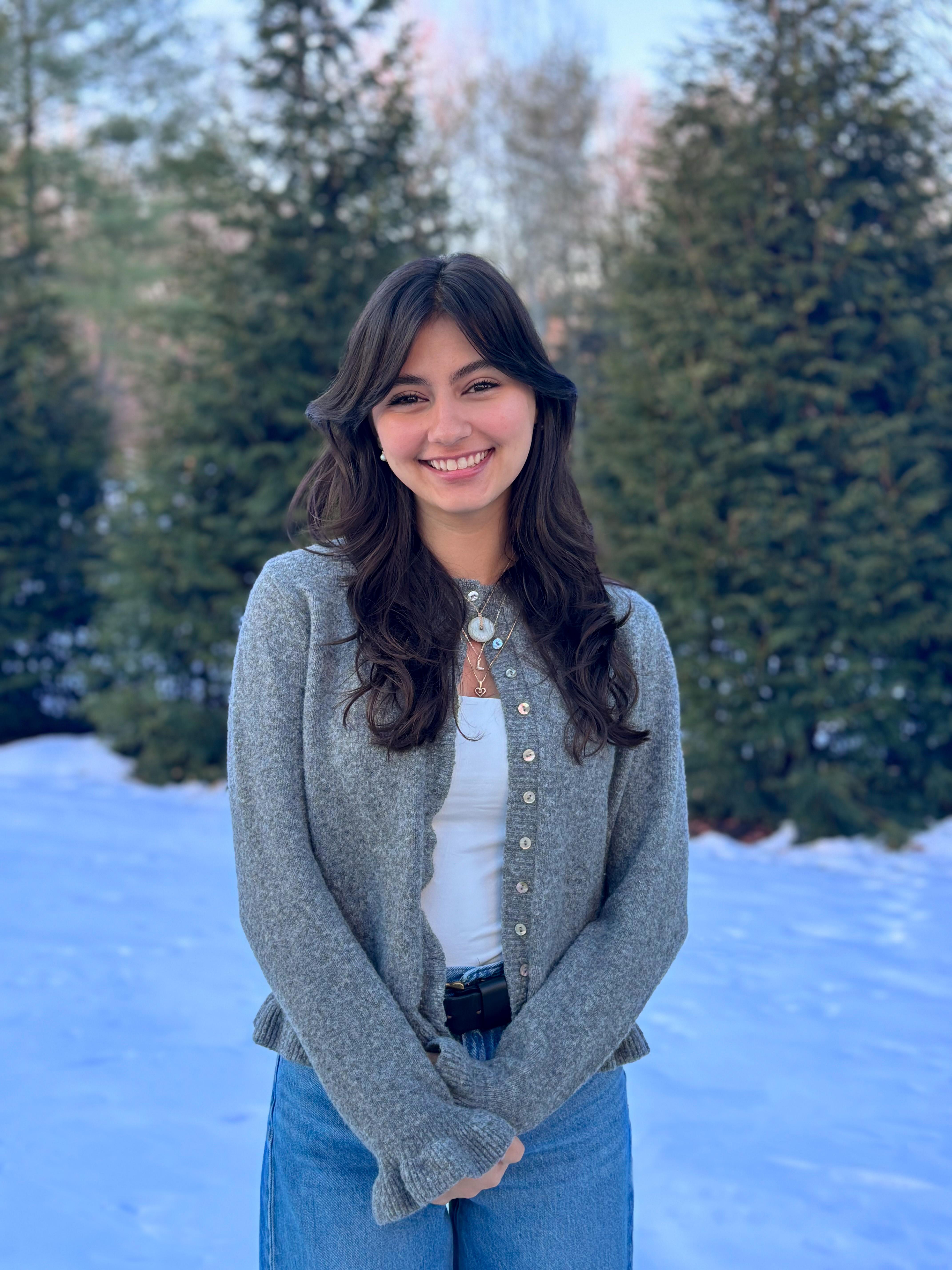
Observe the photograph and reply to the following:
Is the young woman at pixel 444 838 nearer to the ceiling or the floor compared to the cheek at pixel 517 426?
nearer to the floor

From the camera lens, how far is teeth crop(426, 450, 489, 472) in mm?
1604

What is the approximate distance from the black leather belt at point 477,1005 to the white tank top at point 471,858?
37 millimetres

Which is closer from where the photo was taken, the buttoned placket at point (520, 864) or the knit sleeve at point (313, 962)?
the knit sleeve at point (313, 962)

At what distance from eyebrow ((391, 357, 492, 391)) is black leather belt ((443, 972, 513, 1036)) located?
87 centimetres

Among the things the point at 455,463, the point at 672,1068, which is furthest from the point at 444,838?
the point at 672,1068

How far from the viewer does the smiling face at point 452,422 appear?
1561 millimetres

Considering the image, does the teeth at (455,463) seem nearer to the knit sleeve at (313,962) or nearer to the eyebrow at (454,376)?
the eyebrow at (454,376)

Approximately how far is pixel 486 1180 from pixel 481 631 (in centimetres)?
77

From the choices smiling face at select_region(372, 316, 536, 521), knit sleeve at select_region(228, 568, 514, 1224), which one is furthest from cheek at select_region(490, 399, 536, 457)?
knit sleeve at select_region(228, 568, 514, 1224)

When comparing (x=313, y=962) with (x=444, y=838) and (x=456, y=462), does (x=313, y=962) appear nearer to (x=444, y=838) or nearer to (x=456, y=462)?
(x=444, y=838)

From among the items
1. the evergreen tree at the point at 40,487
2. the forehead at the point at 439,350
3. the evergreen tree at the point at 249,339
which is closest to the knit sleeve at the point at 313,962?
the forehead at the point at 439,350

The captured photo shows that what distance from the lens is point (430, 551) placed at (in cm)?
171

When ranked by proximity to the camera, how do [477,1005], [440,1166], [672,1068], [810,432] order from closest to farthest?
[440,1166]
[477,1005]
[672,1068]
[810,432]

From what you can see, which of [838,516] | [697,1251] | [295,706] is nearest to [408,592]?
[295,706]
